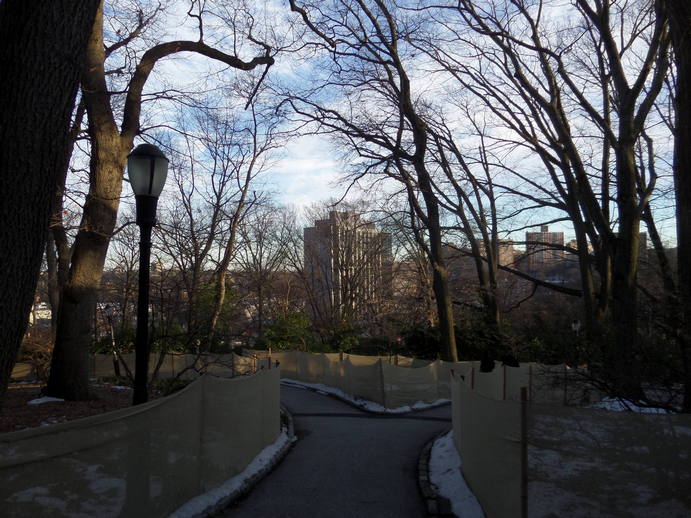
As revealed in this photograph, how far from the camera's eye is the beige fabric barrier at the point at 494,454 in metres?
5.32

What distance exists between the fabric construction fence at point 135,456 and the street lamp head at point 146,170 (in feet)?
7.77

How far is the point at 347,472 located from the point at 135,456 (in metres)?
4.91

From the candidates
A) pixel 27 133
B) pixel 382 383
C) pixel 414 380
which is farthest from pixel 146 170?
pixel 414 380

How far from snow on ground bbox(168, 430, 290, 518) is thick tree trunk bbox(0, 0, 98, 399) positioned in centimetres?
285

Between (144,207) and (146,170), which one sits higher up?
(146,170)

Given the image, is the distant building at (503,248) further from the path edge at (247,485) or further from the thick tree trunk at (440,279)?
the path edge at (247,485)

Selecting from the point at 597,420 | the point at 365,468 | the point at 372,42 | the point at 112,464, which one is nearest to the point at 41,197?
the point at 112,464

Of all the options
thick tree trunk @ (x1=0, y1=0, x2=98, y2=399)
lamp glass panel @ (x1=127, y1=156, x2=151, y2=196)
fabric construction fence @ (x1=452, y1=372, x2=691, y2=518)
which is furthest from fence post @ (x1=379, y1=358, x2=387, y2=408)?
thick tree trunk @ (x1=0, y1=0, x2=98, y2=399)

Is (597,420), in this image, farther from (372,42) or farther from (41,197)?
(372,42)

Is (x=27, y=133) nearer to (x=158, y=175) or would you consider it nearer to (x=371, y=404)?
(x=158, y=175)

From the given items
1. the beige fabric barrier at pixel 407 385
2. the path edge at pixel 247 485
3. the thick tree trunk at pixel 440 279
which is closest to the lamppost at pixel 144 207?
the path edge at pixel 247 485

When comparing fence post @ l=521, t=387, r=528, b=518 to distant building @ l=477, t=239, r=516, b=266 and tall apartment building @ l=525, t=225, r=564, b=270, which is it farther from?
distant building @ l=477, t=239, r=516, b=266

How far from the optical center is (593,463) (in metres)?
4.75

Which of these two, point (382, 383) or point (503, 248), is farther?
point (503, 248)
